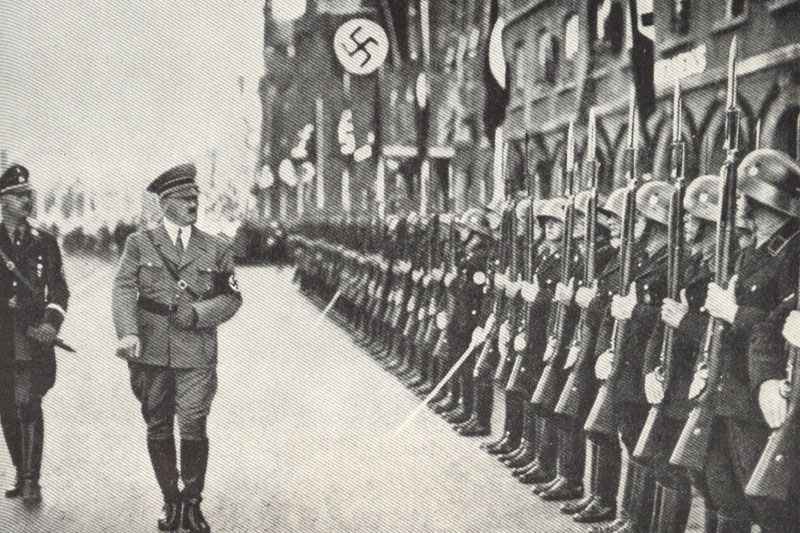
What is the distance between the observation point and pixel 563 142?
49.8 feet

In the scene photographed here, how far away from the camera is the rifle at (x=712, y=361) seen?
4180mm

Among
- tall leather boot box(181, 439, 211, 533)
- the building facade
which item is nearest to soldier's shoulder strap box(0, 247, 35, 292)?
tall leather boot box(181, 439, 211, 533)

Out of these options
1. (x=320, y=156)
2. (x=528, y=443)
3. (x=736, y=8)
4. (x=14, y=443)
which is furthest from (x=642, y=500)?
(x=320, y=156)

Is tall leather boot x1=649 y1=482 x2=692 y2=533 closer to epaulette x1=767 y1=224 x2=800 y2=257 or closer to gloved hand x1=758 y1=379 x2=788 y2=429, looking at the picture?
gloved hand x1=758 y1=379 x2=788 y2=429

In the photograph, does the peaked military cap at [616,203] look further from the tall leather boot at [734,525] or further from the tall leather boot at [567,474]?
the tall leather boot at [734,525]

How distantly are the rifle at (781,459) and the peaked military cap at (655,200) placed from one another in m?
1.39

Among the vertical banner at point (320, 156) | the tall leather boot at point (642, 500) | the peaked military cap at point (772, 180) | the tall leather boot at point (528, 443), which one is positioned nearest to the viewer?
the peaked military cap at point (772, 180)

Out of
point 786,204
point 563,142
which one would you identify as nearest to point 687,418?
point 786,204

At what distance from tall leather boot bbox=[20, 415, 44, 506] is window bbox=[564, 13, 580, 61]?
1000cm

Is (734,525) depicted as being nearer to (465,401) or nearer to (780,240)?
(780,240)

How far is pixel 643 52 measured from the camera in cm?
979

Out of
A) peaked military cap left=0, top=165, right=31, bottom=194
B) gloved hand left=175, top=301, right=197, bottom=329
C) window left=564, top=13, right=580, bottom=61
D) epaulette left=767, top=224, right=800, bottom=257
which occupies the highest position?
window left=564, top=13, right=580, bottom=61

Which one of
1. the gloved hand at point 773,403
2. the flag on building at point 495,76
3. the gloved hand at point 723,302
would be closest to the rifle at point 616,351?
the gloved hand at point 723,302

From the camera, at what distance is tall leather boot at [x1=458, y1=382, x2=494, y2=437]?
777cm
